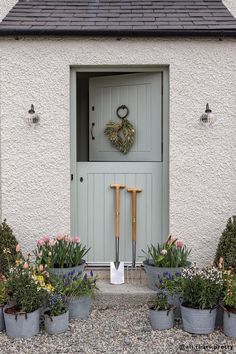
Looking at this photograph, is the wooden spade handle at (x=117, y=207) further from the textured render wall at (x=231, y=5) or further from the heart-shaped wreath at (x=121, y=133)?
the textured render wall at (x=231, y=5)

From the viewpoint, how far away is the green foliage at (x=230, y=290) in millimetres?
4242

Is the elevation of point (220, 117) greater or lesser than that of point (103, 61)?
lesser

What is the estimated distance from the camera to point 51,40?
5.52 m

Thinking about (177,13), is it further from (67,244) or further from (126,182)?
(67,244)

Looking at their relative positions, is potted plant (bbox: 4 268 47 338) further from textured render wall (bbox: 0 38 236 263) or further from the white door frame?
the white door frame

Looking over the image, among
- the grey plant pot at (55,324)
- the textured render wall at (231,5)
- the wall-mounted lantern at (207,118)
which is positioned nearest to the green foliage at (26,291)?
the grey plant pot at (55,324)

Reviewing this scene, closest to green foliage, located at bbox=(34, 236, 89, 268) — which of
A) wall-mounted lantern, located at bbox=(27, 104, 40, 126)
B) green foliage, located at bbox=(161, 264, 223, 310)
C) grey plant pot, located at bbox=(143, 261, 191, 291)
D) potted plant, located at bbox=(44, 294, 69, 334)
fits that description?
potted plant, located at bbox=(44, 294, 69, 334)

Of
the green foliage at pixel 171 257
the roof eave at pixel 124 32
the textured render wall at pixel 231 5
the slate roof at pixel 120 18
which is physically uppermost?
the textured render wall at pixel 231 5

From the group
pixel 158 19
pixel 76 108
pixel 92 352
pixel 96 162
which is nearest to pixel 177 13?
pixel 158 19

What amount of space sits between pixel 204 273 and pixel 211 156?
5.39 ft

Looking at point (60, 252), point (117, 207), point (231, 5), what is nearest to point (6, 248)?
point (60, 252)

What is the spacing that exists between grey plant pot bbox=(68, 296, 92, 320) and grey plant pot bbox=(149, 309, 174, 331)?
2.28 feet

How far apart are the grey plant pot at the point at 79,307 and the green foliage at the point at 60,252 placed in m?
0.46

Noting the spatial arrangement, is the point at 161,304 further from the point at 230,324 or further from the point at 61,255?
the point at 61,255
